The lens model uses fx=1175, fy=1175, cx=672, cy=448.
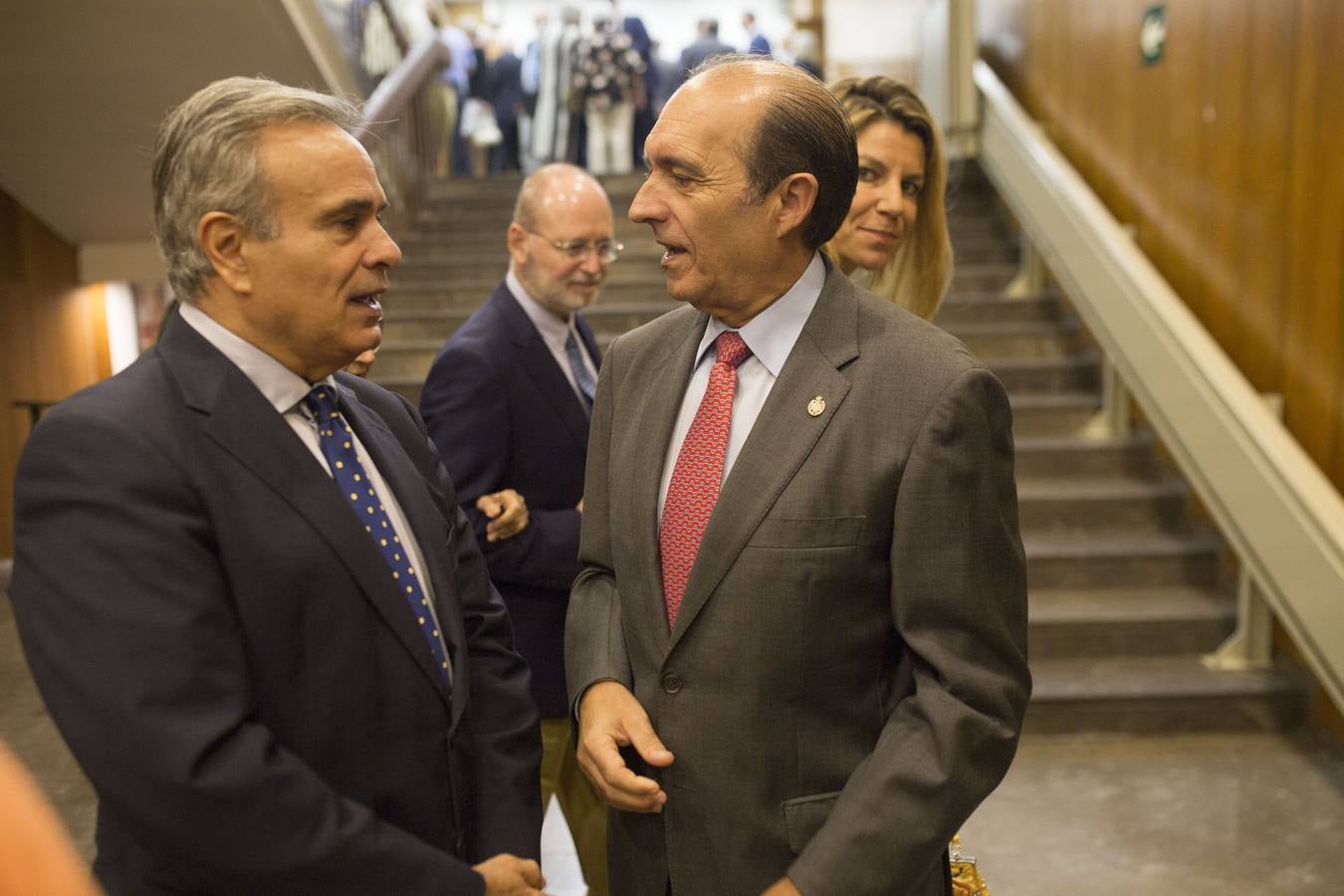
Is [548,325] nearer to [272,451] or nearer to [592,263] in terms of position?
[592,263]

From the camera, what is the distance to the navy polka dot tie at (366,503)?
1383 millimetres

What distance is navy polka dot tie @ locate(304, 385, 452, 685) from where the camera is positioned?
54.4 inches

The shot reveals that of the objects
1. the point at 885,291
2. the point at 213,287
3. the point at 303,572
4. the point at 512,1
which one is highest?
the point at 512,1

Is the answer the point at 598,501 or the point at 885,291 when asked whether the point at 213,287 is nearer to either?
the point at 598,501

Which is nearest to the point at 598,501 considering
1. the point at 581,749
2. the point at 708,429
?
the point at 708,429

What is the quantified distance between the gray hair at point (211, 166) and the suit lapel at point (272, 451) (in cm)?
9

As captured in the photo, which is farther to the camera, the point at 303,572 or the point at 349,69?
the point at 349,69

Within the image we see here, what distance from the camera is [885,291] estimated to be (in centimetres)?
231

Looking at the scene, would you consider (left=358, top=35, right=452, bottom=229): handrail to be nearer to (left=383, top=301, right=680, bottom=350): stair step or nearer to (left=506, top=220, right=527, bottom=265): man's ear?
(left=383, top=301, right=680, bottom=350): stair step

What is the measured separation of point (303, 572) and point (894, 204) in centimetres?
129

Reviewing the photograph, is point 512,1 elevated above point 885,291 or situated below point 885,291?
above

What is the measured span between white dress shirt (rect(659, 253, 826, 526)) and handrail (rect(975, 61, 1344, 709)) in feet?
8.86

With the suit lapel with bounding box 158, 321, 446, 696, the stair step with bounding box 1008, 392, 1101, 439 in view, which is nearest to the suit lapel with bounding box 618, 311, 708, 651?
the suit lapel with bounding box 158, 321, 446, 696

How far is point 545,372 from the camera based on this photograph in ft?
8.25
